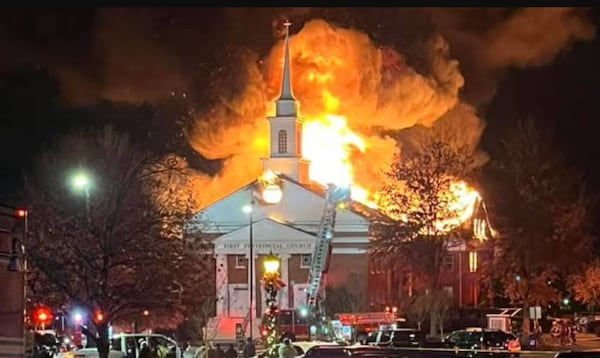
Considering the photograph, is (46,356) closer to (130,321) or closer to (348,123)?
(130,321)

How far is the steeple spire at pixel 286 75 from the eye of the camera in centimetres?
7575

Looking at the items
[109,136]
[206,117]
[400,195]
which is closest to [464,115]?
[206,117]

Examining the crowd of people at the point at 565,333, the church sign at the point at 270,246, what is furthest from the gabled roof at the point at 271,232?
the crowd of people at the point at 565,333

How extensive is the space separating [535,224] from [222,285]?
59.8 ft

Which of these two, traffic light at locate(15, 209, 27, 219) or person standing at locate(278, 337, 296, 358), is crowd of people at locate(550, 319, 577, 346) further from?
traffic light at locate(15, 209, 27, 219)

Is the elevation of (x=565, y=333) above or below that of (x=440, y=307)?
below

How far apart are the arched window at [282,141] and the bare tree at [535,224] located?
25.0 meters

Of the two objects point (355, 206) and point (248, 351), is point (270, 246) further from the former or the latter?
point (248, 351)

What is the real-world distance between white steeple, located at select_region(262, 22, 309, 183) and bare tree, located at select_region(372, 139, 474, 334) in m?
20.9

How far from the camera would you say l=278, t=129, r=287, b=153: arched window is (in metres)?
74.2

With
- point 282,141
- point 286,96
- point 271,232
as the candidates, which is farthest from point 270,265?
point 286,96

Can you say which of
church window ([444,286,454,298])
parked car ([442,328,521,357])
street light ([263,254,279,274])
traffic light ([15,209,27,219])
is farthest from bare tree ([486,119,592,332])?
traffic light ([15,209,27,219])

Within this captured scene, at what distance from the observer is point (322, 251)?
58625mm

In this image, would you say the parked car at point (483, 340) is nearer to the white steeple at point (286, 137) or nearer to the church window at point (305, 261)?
the church window at point (305, 261)
